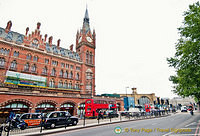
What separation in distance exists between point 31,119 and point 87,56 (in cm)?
3236

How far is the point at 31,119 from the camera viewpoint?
48.0 feet

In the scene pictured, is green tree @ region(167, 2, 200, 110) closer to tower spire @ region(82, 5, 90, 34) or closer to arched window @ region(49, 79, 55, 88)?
arched window @ region(49, 79, 55, 88)

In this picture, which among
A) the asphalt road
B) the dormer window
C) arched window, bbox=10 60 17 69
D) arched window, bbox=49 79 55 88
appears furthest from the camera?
arched window, bbox=49 79 55 88

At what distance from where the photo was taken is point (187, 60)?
13086 mm

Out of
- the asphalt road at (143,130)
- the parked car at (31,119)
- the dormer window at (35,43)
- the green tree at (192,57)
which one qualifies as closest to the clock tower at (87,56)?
the dormer window at (35,43)

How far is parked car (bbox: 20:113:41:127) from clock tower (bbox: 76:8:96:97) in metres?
23.2

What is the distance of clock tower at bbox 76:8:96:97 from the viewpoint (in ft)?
131

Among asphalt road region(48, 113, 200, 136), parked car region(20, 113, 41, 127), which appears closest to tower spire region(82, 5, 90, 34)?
parked car region(20, 113, 41, 127)

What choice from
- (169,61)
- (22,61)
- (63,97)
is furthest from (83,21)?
(169,61)

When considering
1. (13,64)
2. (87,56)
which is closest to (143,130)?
(13,64)

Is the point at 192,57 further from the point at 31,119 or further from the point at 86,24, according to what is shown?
the point at 86,24

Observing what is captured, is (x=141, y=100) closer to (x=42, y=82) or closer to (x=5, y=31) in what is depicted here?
(x=42, y=82)

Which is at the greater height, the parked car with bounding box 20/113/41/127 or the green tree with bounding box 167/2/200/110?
the green tree with bounding box 167/2/200/110

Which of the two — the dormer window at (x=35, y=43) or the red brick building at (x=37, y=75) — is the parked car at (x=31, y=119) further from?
the dormer window at (x=35, y=43)
